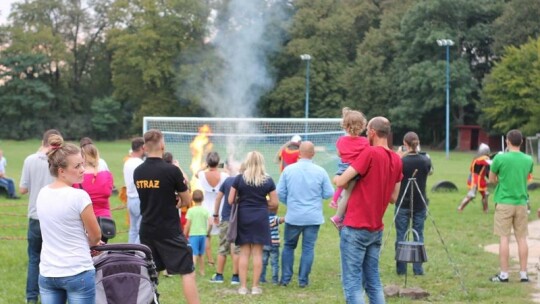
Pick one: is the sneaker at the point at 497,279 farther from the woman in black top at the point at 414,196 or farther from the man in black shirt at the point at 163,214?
the man in black shirt at the point at 163,214

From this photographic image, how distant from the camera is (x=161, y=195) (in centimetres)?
660

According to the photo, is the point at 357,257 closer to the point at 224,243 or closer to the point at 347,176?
the point at 347,176

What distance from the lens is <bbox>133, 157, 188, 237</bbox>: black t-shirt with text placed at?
6.60 metres

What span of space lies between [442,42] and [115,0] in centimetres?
3302

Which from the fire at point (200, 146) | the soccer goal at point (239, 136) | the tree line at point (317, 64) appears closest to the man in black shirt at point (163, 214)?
the fire at point (200, 146)

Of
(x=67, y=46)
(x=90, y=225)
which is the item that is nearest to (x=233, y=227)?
(x=90, y=225)

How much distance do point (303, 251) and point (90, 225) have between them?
4.41 meters

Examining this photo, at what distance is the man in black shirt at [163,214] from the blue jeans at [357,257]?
1.39 meters

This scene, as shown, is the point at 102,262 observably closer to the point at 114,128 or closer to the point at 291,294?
the point at 291,294

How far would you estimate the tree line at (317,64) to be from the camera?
55406 mm

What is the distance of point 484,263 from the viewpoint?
34.6 ft

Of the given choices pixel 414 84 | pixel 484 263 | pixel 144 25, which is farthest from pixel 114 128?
pixel 484 263

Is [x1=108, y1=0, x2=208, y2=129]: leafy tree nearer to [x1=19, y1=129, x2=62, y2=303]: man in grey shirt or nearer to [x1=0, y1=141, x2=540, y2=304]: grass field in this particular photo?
[x1=0, y1=141, x2=540, y2=304]: grass field

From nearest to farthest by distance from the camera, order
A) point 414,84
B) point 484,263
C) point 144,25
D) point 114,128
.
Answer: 1. point 484,263
2. point 414,84
3. point 144,25
4. point 114,128
